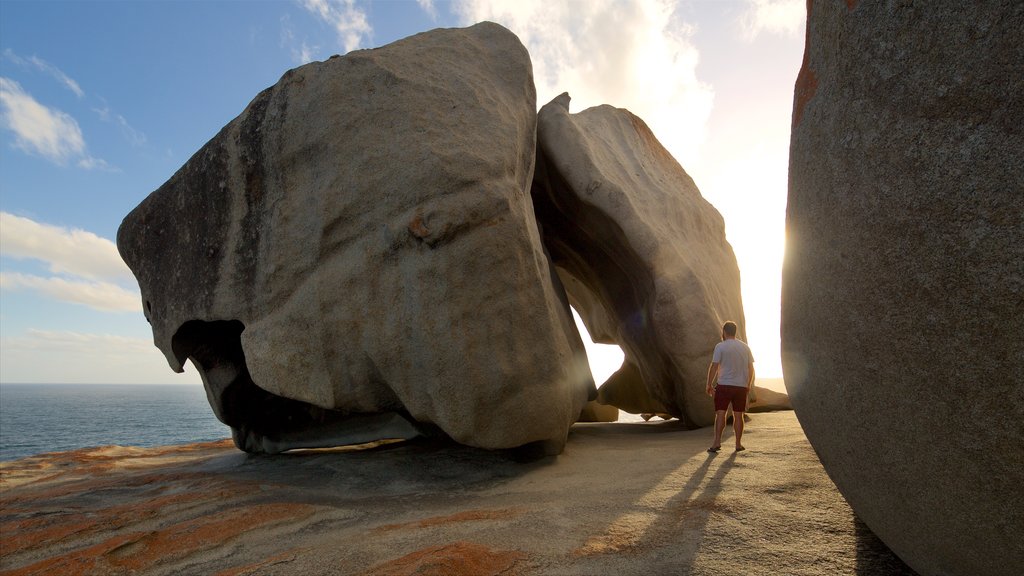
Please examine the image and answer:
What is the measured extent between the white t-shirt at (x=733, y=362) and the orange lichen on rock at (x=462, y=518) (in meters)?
2.85

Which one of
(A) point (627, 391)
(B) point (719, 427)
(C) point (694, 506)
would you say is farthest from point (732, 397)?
(A) point (627, 391)

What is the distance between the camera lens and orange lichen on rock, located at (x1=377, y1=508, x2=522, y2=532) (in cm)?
357

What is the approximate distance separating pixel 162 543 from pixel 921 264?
467cm

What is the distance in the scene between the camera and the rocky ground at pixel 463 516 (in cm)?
275

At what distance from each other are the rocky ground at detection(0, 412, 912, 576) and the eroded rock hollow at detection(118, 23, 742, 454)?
0.70 metres

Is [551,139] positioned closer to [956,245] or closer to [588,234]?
[588,234]

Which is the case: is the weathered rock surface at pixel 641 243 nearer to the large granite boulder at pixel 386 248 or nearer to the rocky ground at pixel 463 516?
the rocky ground at pixel 463 516

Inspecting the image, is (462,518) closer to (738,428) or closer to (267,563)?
(267,563)

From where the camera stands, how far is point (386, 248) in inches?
197

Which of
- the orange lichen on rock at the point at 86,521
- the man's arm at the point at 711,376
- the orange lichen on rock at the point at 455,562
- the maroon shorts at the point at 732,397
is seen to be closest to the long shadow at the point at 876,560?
the orange lichen on rock at the point at 455,562

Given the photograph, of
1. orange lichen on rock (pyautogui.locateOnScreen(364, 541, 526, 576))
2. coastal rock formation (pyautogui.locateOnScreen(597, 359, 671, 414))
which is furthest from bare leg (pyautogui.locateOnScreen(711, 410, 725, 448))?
coastal rock formation (pyautogui.locateOnScreen(597, 359, 671, 414))

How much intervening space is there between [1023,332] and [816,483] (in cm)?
218

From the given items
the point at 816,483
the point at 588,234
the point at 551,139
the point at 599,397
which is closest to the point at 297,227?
the point at 551,139

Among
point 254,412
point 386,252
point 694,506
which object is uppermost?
point 386,252
